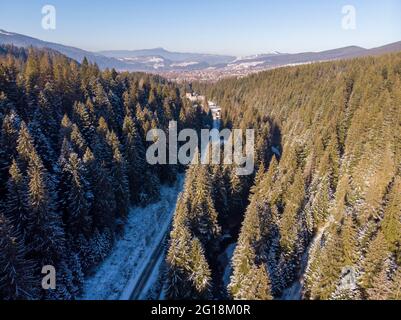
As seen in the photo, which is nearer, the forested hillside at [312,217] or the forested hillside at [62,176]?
the forested hillside at [62,176]

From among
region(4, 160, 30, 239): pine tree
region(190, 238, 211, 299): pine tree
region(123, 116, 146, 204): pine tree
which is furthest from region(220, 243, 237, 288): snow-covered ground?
region(4, 160, 30, 239): pine tree

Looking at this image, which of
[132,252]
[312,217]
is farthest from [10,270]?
[312,217]

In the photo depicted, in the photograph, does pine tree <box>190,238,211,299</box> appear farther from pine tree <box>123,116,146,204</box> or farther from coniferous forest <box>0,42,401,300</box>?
pine tree <box>123,116,146,204</box>

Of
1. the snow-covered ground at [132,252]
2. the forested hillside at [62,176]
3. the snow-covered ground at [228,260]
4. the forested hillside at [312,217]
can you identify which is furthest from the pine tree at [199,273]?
the forested hillside at [62,176]

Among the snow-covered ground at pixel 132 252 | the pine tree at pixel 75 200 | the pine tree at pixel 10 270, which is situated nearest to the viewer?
the pine tree at pixel 10 270

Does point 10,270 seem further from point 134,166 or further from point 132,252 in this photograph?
point 134,166

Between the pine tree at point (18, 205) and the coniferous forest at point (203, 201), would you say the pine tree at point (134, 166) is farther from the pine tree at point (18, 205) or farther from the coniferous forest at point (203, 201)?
the pine tree at point (18, 205)
